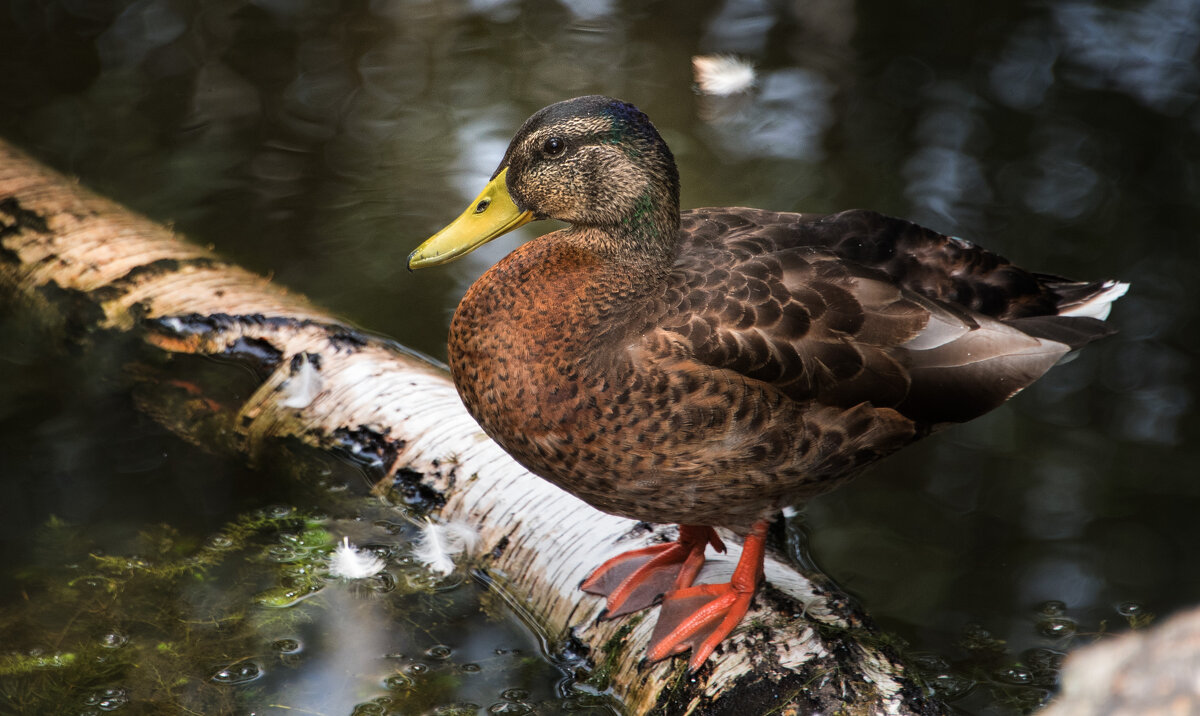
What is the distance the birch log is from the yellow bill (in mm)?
883

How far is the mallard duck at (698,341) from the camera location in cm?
260

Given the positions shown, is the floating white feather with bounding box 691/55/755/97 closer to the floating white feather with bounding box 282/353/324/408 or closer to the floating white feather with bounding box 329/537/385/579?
the floating white feather with bounding box 282/353/324/408

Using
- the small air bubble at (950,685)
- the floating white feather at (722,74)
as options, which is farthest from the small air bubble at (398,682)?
the floating white feather at (722,74)

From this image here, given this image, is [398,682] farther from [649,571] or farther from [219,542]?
[219,542]

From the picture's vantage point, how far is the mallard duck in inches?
102

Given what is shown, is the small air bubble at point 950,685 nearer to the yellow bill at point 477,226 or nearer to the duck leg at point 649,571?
the duck leg at point 649,571

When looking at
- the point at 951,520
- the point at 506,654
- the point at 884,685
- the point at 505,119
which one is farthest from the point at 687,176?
the point at 884,685

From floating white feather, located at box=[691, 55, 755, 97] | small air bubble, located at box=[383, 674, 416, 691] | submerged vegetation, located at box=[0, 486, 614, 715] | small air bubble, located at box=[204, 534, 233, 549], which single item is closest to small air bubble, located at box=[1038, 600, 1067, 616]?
submerged vegetation, located at box=[0, 486, 614, 715]

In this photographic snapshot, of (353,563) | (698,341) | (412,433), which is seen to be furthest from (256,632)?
(698,341)

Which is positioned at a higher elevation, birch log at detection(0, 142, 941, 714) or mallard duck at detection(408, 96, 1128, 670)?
mallard duck at detection(408, 96, 1128, 670)

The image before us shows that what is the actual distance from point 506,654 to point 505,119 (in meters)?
3.85

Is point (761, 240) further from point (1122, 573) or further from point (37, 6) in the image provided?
point (37, 6)

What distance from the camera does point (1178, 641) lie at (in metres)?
1.17

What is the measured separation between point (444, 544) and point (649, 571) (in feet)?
2.49
